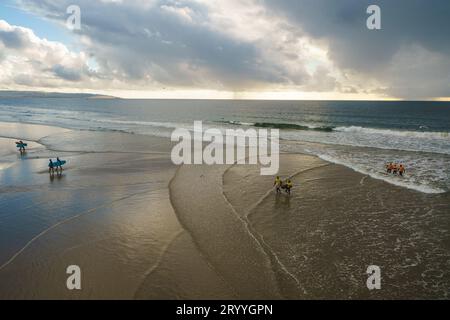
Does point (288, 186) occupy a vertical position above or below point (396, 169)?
below

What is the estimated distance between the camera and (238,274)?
8625 millimetres

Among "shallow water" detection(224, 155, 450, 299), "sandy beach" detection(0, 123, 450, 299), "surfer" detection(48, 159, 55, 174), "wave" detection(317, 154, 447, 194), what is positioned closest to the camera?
"sandy beach" detection(0, 123, 450, 299)

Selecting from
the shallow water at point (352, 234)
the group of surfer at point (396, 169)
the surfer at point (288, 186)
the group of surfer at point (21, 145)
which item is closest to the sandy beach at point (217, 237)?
the shallow water at point (352, 234)

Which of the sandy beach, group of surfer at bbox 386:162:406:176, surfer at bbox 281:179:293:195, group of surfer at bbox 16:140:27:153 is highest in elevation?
group of surfer at bbox 16:140:27:153

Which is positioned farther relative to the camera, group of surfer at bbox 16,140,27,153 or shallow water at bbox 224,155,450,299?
group of surfer at bbox 16,140,27,153

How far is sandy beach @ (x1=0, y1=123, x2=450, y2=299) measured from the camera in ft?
26.8

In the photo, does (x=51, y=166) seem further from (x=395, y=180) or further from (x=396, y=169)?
(x=396, y=169)

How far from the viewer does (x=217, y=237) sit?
1095 cm

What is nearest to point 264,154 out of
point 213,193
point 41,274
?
point 213,193

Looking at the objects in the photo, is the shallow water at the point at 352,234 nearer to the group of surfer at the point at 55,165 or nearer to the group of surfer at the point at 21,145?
the group of surfer at the point at 55,165

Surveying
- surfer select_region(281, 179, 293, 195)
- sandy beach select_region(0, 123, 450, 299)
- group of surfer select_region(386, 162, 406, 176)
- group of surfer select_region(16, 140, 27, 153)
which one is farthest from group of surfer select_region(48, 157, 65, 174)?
group of surfer select_region(386, 162, 406, 176)

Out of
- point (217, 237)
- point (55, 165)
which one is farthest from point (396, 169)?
point (55, 165)

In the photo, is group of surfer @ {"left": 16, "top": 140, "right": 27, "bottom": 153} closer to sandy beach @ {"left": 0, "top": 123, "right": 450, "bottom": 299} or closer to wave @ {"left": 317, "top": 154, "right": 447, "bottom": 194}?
sandy beach @ {"left": 0, "top": 123, "right": 450, "bottom": 299}
